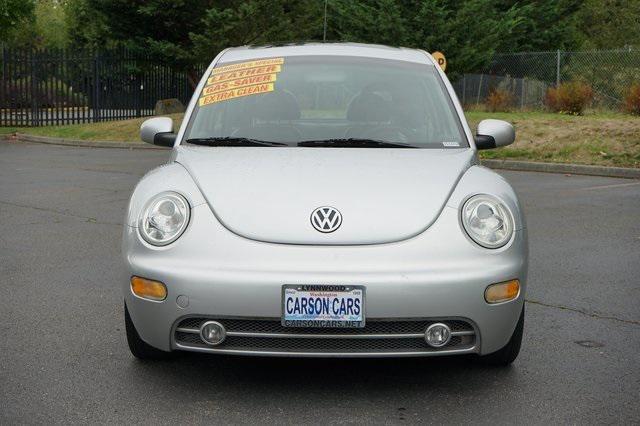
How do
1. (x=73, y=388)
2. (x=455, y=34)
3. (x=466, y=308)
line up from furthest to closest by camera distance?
1. (x=455, y=34)
2. (x=73, y=388)
3. (x=466, y=308)

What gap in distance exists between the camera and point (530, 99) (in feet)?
91.6

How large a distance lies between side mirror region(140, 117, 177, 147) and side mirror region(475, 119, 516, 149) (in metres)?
1.73

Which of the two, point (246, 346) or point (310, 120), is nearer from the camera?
point (246, 346)

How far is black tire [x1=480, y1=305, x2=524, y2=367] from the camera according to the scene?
4.30 metres

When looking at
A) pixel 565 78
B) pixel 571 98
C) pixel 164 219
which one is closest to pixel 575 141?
pixel 571 98

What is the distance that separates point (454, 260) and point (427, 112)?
1514 mm

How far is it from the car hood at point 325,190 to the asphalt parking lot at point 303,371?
70 cm

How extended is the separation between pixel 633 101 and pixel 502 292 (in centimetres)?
1949

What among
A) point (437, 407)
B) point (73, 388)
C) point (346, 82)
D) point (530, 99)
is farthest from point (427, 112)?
point (530, 99)

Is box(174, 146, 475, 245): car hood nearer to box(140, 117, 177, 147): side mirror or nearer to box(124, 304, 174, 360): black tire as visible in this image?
box(124, 304, 174, 360): black tire

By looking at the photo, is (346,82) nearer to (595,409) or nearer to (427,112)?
(427,112)

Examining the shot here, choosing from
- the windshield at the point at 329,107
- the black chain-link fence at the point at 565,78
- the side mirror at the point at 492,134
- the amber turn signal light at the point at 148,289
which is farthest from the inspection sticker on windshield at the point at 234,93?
the black chain-link fence at the point at 565,78

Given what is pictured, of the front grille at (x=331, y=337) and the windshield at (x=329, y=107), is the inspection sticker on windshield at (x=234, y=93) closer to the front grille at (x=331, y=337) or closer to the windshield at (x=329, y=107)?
the windshield at (x=329, y=107)

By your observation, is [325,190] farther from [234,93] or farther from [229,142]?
[234,93]
